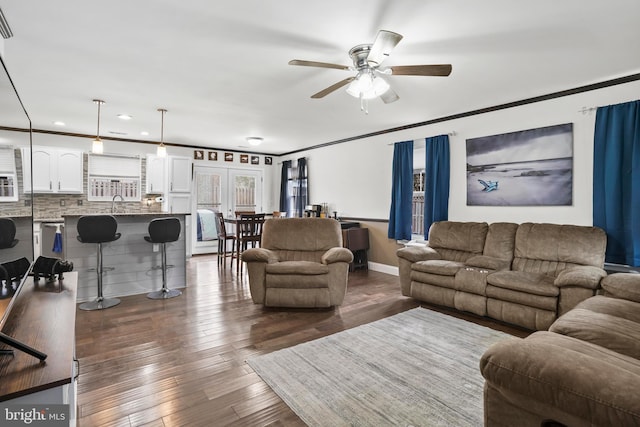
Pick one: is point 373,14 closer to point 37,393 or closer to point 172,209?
point 37,393

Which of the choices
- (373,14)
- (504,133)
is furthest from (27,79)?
(504,133)

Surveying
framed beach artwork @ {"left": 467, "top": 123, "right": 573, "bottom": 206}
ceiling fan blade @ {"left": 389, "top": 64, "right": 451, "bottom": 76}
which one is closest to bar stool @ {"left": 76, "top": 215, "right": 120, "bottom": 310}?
ceiling fan blade @ {"left": 389, "top": 64, "right": 451, "bottom": 76}

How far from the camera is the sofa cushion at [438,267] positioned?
3.64m

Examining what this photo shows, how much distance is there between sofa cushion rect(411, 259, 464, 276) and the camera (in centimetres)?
364

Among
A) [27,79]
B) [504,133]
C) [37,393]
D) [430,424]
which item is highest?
[27,79]

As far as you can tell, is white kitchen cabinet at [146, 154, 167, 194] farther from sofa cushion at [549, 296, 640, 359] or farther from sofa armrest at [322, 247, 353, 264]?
sofa cushion at [549, 296, 640, 359]

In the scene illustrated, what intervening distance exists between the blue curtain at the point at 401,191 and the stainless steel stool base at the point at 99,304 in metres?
4.00

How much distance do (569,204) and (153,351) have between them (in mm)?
4417

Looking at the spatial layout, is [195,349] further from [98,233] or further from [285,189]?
[285,189]

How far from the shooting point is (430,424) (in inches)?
69.5

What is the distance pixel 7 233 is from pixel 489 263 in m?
3.95

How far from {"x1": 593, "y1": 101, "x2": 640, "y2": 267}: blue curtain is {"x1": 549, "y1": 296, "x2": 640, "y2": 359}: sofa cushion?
3.95 feet

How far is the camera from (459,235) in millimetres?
4195

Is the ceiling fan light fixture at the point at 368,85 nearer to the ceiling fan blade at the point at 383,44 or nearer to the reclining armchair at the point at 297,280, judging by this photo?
the ceiling fan blade at the point at 383,44
